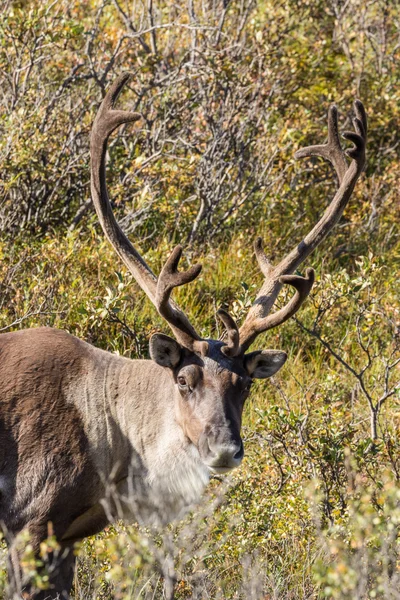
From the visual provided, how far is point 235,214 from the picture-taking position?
8.75 m

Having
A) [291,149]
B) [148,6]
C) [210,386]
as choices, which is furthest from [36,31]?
[210,386]

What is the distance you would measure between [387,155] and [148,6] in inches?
108

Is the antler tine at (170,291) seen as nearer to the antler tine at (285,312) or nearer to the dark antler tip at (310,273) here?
the antler tine at (285,312)

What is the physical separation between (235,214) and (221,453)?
13.7ft

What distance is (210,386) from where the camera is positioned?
5.14m

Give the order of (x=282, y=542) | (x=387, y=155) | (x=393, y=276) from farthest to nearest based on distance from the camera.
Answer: (x=387, y=155) → (x=393, y=276) → (x=282, y=542)

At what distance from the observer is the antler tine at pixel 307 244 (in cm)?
541

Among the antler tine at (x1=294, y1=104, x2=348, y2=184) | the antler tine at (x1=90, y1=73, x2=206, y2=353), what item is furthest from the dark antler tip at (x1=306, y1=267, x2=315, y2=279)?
the antler tine at (x1=294, y1=104, x2=348, y2=184)

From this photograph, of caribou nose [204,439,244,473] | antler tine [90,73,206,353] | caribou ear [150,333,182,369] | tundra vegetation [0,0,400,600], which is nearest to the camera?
caribou nose [204,439,244,473]

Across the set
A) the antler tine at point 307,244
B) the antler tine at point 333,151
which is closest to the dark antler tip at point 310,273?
the antler tine at point 307,244

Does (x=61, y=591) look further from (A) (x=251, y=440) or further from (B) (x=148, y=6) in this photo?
(B) (x=148, y=6)

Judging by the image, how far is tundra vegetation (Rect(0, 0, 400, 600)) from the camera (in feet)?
19.0

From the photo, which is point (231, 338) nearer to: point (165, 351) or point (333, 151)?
point (165, 351)

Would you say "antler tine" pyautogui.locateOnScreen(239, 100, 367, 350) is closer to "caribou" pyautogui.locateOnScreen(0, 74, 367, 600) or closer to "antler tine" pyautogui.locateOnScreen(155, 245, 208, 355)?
"caribou" pyautogui.locateOnScreen(0, 74, 367, 600)
